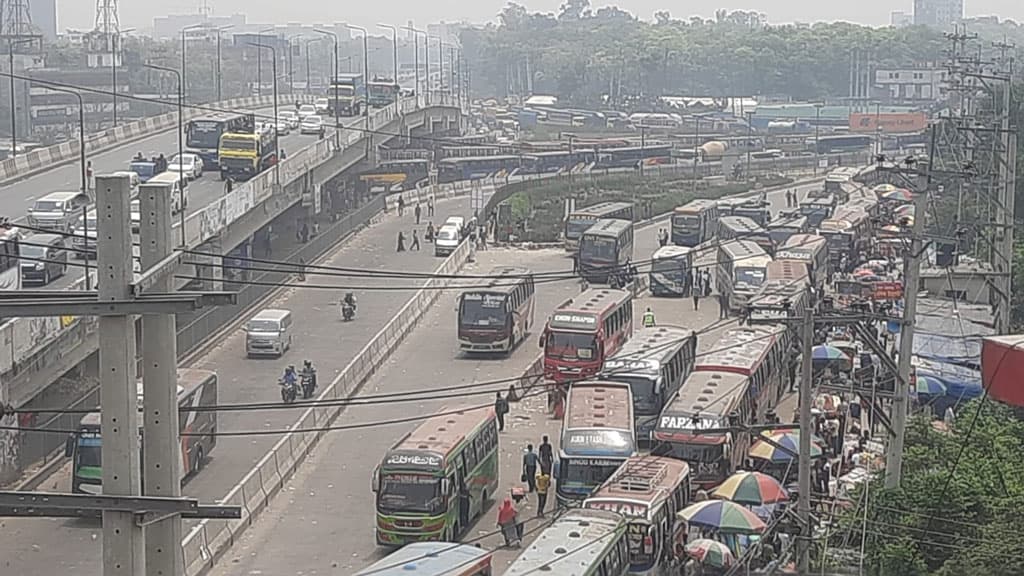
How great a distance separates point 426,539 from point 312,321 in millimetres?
20645

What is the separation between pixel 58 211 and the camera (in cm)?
3553

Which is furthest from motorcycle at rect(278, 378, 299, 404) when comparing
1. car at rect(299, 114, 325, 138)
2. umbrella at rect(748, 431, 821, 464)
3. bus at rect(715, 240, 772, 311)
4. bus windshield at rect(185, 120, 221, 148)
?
car at rect(299, 114, 325, 138)

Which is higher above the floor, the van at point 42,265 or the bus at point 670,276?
the van at point 42,265

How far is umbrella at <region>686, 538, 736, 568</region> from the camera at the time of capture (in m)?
18.1

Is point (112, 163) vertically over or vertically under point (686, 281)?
over

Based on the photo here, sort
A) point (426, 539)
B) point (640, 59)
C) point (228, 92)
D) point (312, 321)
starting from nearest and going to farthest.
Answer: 1. point (426, 539)
2. point (312, 321)
3. point (228, 92)
4. point (640, 59)

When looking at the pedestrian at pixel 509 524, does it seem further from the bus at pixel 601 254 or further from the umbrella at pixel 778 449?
the bus at pixel 601 254

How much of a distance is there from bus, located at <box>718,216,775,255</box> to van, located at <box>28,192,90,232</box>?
20783mm

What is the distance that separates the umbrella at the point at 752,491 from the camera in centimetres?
1985

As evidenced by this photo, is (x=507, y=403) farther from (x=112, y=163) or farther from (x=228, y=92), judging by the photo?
(x=228, y=92)

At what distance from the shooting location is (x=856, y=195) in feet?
213

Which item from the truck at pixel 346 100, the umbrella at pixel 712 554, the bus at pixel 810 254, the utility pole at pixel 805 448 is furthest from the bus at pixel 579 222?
the utility pole at pixel 805 448

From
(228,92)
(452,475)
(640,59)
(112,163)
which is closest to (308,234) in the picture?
(112,163)

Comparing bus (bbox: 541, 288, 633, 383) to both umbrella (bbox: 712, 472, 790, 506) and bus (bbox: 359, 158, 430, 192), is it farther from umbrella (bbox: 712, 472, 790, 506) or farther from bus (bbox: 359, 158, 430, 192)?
bus (bbox: 359, 158, 430, 192)
